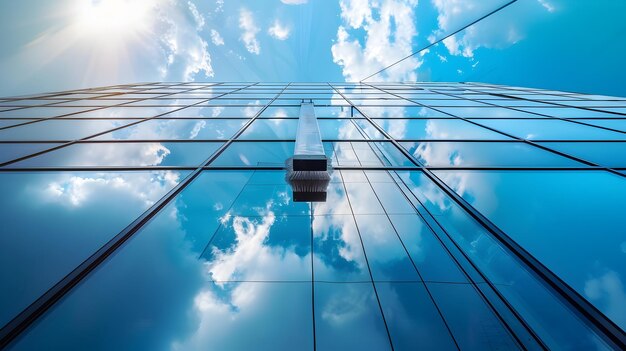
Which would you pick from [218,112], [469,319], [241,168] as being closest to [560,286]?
[469,319]

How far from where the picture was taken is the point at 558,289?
274 cm

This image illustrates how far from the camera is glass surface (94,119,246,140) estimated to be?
656 centimetres

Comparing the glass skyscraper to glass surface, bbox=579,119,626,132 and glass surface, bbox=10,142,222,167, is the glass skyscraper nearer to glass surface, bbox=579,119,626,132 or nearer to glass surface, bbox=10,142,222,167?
glass surface, bbox=10,142,222,167

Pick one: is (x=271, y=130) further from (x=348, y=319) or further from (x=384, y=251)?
(x=348, y=319)

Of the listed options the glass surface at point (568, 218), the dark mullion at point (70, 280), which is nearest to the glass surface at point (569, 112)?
the glass surface at point (568, 218)

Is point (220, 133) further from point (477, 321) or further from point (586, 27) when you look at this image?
point (586, 27)

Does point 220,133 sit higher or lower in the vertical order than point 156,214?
higher

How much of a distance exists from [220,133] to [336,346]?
5864 millimetres

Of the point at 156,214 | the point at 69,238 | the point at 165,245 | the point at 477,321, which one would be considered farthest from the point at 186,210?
the point at 477,321

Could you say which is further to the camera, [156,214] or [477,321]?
[156,214]

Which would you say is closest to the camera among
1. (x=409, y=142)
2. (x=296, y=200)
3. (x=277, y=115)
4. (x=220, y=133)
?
(x=296, y=200)

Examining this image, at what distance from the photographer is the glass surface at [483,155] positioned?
5.30 meters

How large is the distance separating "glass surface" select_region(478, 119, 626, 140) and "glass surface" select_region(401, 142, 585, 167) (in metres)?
1.11

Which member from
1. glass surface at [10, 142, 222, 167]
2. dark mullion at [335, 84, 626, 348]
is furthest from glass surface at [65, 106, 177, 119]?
dark mullion at [335, 84, 626, 348]
